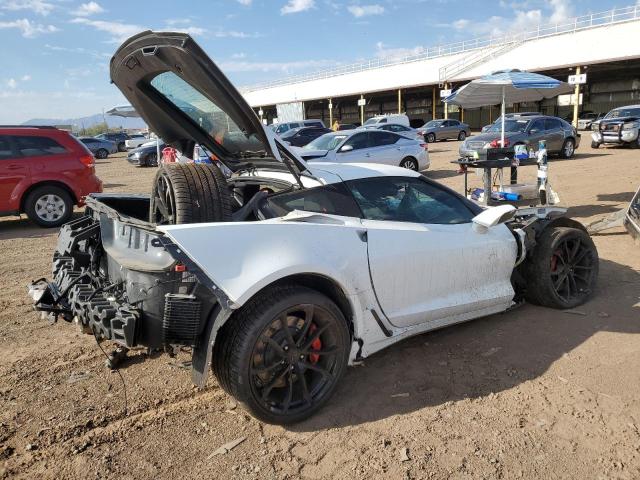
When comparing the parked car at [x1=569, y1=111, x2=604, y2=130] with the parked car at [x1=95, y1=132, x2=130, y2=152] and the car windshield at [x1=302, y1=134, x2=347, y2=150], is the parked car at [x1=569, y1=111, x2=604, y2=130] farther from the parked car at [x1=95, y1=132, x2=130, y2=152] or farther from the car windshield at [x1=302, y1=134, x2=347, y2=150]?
the parked car at [x1=95, y1=132, x2=130, y2=152]

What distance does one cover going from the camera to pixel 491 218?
374 cm

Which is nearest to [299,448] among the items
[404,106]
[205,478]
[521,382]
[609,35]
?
[205,478]

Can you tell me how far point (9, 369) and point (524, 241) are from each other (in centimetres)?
409

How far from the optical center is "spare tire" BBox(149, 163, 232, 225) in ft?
10.5

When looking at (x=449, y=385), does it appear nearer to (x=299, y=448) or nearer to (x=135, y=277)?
(x=299, y=448)

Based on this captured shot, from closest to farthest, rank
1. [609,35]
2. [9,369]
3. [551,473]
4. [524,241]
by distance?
1. [551,473]
2. [9,369]
3. [524,241]
4. [609,35]

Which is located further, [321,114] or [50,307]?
[321,114]

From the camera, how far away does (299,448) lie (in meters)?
2.81

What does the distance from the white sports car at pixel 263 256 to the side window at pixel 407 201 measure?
11mm

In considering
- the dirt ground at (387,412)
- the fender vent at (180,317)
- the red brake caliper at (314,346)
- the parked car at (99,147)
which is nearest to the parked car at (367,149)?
the dirt ground at (387,412)

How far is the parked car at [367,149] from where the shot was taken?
1279 centimetres

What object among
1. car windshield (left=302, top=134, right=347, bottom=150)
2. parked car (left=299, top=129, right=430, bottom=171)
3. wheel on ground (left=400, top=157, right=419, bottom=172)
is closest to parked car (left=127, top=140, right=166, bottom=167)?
parked car (left=299, top=129, right=430, bottom=171)

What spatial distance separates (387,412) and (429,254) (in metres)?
1.08

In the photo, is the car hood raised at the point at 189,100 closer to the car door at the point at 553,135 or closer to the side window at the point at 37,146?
the side window at the point at 37,146
